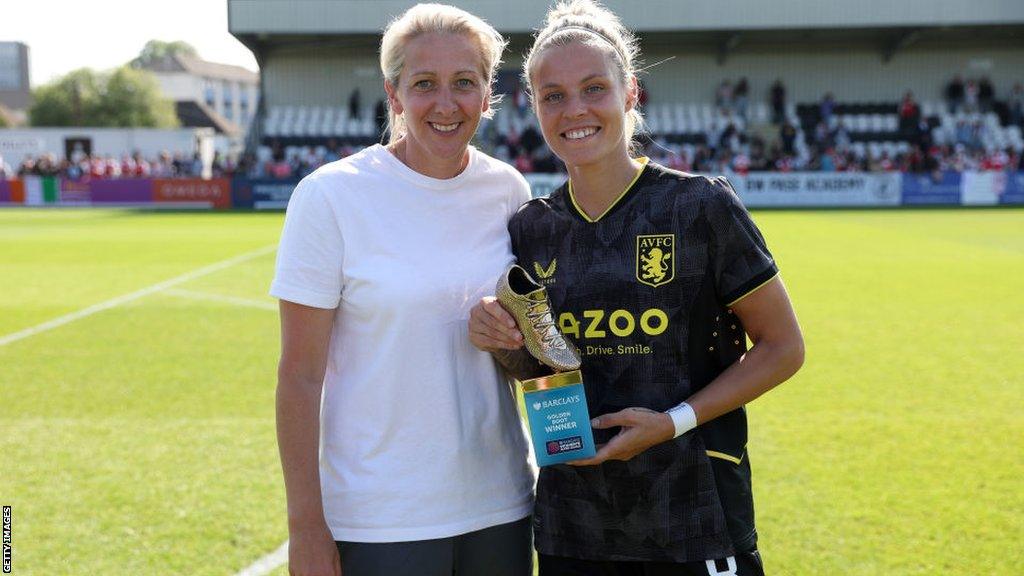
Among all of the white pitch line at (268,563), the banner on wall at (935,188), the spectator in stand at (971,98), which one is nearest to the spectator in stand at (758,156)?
the banner on wall at (935,188)

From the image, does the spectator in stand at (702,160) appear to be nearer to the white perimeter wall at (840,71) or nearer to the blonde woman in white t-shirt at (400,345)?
the white perimeter wall at (840,71)

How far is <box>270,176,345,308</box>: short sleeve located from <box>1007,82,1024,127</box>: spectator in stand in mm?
37917

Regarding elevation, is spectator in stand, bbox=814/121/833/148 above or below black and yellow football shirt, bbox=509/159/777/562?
above

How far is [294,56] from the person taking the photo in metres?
37.5

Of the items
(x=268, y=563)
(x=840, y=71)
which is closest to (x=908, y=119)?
(x=840, y=71)

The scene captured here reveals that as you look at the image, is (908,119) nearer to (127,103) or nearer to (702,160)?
(702,160)

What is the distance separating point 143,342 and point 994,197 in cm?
2623

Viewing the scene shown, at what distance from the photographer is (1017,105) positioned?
35156 millimetres

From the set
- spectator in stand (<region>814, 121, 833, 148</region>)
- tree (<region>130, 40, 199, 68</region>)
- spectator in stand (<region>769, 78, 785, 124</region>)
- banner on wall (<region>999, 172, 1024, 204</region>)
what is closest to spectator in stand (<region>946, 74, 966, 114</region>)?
spectator in stand (<region>814, 121, 833, 148</region>)

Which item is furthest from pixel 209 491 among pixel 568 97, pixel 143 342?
pixel 143 342

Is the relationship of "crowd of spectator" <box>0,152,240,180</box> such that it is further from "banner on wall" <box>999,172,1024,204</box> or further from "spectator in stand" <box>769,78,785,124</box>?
"banner on wall" <box>999,172,1024,204</box>

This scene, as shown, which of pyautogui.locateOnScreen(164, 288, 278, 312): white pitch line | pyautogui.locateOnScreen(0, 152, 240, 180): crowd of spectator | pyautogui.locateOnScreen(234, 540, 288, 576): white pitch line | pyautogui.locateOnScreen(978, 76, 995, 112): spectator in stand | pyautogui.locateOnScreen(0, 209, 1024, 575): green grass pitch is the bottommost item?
pyautogui.locateOnScreen(234, 540, 288, 576): white pitch line

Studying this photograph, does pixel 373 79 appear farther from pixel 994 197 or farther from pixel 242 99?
pixel 242 99

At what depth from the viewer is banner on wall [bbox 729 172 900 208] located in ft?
92.8
